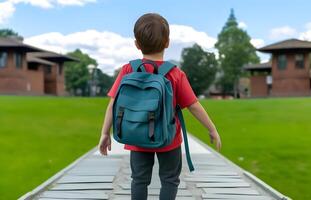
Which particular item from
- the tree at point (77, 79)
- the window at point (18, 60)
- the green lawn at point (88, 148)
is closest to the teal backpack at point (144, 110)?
the green lawn at point (88, 148)

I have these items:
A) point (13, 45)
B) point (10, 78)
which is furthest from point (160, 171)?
point (10, 78)

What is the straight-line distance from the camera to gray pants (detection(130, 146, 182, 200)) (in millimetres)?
3625

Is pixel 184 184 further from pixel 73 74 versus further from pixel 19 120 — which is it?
pixel 73 74

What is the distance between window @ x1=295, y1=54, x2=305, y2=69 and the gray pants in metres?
54.8

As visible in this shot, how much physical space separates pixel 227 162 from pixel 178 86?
4940mm

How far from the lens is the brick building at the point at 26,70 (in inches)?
2107

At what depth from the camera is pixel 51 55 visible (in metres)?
65.1

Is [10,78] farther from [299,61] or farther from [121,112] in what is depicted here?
[121,112]

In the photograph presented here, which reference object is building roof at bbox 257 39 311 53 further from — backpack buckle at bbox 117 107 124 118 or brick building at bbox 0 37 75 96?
backpack buckle at bbox 117 107 124 118

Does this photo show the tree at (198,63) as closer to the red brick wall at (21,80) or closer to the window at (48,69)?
the red brick wall at (21,80)

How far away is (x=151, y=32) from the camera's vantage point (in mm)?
3480

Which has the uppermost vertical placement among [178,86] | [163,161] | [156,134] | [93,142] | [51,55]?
[51,55]

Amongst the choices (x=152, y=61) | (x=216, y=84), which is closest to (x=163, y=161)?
(x=152, y=61)

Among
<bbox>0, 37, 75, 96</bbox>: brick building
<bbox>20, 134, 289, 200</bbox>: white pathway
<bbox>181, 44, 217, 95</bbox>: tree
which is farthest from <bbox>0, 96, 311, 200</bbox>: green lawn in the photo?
<bbox>0, 37, 75, 96</bbox>: brick building
